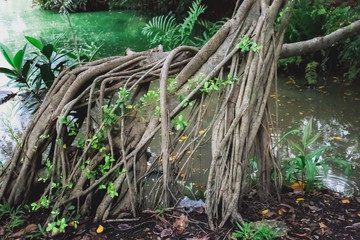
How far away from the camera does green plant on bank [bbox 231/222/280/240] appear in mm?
1977

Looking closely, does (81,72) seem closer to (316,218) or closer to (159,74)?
(159,74)

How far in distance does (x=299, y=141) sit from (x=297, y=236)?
1.81 m

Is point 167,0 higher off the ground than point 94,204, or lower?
higher

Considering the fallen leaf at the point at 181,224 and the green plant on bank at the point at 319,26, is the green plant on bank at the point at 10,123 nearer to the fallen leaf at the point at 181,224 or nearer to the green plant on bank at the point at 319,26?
the fallen leaf at the point at 181,224

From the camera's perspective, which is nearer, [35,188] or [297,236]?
[297,236]

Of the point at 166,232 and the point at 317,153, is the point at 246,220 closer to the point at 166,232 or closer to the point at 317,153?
the point at 166,232

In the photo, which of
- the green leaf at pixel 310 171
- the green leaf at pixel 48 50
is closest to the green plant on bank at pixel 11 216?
the green leaf at pixel 48 50

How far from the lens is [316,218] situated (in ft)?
7.41

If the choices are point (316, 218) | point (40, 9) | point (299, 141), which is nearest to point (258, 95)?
point (316, 218)

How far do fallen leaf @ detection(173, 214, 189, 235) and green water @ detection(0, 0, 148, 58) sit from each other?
225 inches

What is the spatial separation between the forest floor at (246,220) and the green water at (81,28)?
5.60 meters

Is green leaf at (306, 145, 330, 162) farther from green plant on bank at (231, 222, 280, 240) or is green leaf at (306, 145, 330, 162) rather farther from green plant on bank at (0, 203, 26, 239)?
green plant on bank at (0, 203, 26, 239)

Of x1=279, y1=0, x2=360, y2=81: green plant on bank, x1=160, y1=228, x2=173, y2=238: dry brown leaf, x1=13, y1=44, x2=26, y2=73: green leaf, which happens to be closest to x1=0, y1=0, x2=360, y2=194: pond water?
x1=279, y1=0, x2=360, y2=81: green plant on bank

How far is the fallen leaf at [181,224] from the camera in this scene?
6.88 ft
